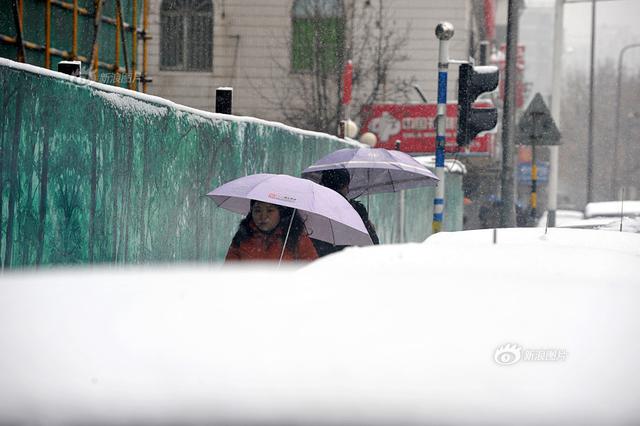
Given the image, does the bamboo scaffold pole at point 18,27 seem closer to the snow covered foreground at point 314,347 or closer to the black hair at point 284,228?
the black hair at point 284,228

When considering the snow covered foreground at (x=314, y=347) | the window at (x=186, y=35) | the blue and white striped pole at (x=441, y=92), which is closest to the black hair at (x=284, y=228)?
the snow covered foreground at (x=314, y=347)

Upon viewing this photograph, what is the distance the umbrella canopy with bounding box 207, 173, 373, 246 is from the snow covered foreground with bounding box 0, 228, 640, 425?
490cm

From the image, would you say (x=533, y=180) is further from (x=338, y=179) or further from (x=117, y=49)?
(x=338, y=179)

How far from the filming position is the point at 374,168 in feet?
33.8

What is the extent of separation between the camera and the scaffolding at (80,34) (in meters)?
13.9

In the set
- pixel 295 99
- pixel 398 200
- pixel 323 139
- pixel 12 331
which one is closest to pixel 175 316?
pixel 12 331

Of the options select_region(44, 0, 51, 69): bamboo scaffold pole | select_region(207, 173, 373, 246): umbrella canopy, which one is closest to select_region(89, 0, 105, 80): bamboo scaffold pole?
select_region(44, 0, 51, 69): bamboo scaffold pole

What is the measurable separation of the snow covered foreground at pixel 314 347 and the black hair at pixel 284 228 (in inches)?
188

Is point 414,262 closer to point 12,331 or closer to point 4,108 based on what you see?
point 12,331

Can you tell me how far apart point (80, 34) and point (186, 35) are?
1650 centimetres

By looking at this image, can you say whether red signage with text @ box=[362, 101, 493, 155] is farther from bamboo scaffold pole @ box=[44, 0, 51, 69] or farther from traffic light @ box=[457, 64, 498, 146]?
traffic light @ box=[457, 64, 498, 146]

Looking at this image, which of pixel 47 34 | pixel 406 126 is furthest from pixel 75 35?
pixel 406 126

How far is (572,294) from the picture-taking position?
5.62 feet

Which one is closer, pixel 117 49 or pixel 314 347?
pixel 314 347
